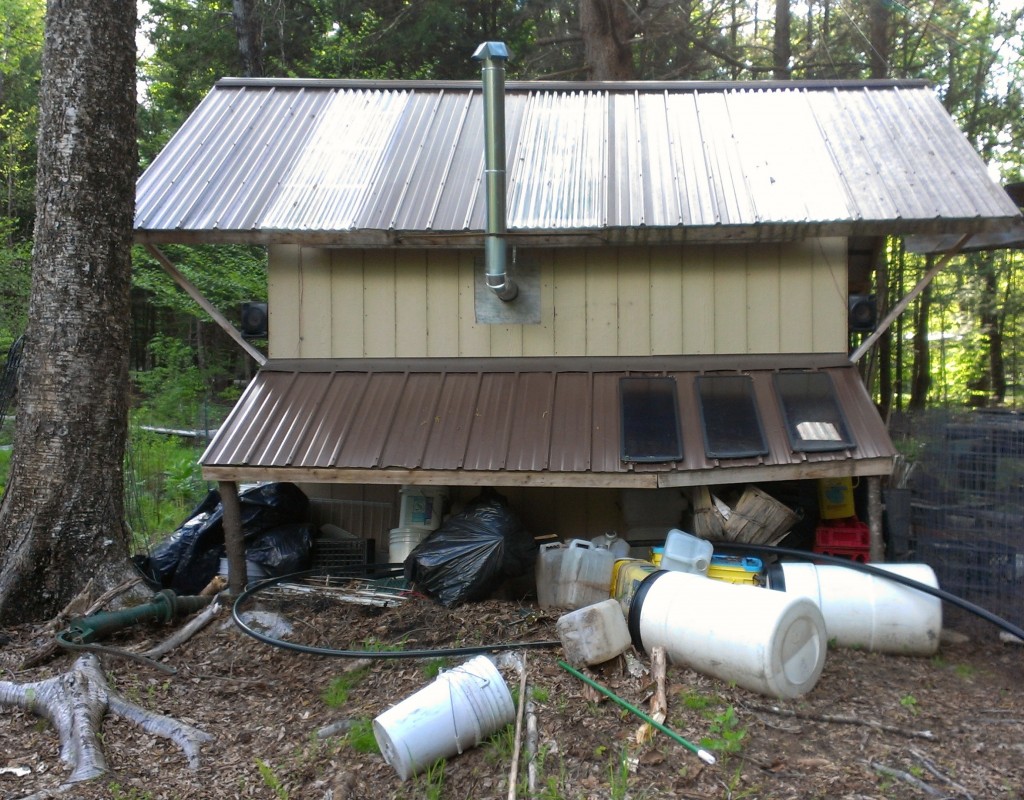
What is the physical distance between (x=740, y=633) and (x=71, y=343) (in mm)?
4981

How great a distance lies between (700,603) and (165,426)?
13587mm

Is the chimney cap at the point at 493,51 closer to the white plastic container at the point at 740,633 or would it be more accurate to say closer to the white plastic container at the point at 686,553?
the white plastic container at the point at 686,553

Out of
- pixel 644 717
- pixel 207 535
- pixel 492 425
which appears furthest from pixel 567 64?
pixel 644 717

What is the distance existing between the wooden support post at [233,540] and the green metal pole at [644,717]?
9.87 feet

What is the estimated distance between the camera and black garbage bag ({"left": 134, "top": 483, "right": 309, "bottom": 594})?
271 inches

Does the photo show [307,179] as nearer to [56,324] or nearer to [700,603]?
[56,324]

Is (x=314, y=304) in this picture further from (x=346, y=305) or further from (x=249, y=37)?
(x=249, y=37)

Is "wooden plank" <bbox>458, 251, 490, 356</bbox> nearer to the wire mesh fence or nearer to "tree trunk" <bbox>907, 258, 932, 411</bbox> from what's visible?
the wire mesh fence

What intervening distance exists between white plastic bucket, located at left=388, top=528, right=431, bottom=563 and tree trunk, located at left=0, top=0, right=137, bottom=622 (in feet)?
6.96

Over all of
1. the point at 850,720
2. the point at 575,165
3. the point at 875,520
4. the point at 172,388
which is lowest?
the point at 850,720

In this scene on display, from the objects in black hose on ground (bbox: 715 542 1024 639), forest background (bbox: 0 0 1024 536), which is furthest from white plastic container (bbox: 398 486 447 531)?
forest background (bbox: 0 0 1024 536)

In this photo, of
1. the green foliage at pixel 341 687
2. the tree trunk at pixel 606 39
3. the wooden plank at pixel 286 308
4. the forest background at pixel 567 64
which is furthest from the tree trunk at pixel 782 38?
the green foliage at pixel 341 687

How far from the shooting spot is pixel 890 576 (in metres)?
5.38

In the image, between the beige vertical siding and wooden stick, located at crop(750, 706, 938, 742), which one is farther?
the beige vertical siding
